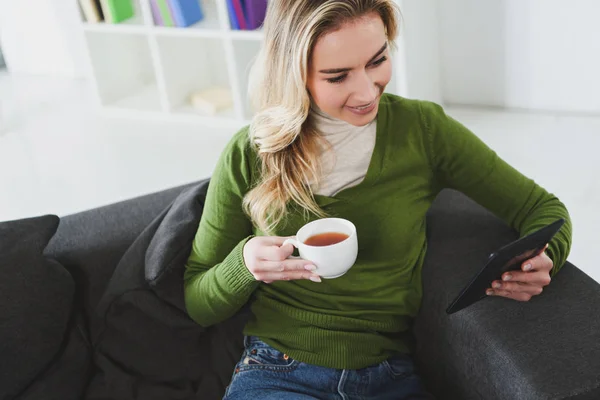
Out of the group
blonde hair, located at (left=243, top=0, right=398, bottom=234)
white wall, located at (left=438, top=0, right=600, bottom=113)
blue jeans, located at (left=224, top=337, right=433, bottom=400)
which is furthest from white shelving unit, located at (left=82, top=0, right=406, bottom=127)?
→ blue jeans, located at (left=224, top=337, right=433, bottom=400)

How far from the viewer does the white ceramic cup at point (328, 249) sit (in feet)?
4.63

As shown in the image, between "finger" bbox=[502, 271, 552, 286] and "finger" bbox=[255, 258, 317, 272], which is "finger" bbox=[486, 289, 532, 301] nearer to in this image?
"finger" bbox=[502, 271, 552, 286]

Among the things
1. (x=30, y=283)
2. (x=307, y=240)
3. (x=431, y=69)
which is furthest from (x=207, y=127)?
(x=307, y=240)

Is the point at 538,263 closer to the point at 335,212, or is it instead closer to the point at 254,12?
the point at 335,212

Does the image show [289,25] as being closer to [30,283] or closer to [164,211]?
[164,211]

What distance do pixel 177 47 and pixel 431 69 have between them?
119cm

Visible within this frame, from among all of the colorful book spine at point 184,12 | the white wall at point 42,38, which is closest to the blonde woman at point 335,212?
the colorful book spine at point 184,12

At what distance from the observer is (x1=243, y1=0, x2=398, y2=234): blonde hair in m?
1.50

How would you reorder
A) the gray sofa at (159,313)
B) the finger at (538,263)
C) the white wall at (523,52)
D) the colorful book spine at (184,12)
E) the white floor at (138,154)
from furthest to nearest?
the colorful book spine at (184,12), the white wall at (523,52), the white floor at (138,154), the gray sofa at (159,313), the finger at (538,263)

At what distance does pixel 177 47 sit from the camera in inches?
155

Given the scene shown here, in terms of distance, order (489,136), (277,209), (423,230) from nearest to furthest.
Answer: (277,209)
(423,230)
(489,136)

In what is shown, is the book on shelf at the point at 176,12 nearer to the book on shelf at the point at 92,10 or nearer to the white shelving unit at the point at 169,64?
the white shelving unit at the point at 169,64

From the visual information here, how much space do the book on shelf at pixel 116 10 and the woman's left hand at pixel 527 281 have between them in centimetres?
280

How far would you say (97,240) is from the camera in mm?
1897
